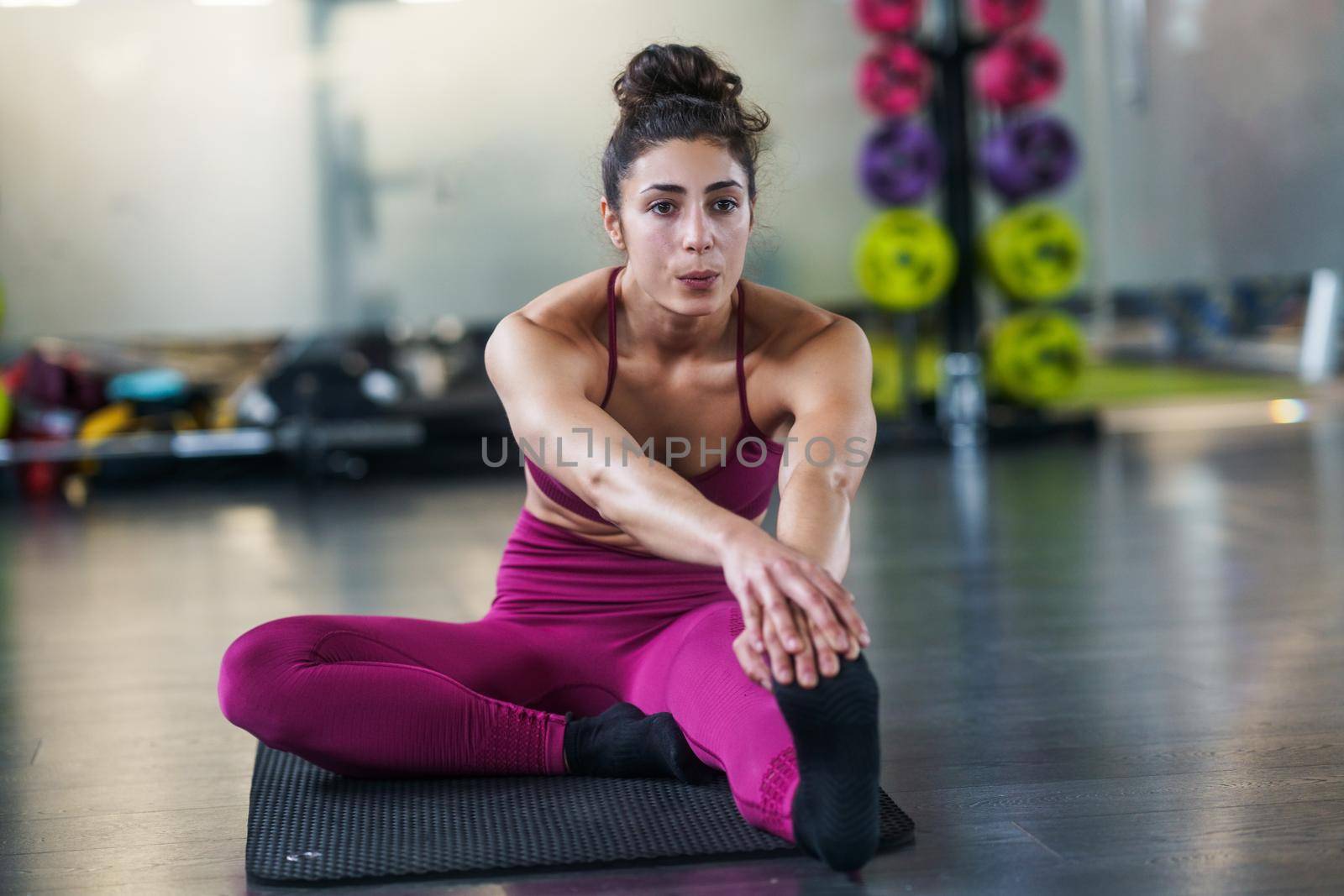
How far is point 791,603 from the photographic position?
1.28 m

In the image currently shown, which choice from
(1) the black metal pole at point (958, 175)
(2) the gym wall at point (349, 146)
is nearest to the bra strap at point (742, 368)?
(2) the gym wall at point (349, 146)

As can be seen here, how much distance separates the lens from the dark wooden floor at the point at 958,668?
1407mm

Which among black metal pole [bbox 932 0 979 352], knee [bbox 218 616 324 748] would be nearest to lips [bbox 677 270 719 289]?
knee [bbox 218 616 324 748]

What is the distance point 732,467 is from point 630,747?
1.13 feet

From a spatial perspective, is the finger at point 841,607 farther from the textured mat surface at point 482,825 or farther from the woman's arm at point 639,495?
the textured mat surface at point 482,825

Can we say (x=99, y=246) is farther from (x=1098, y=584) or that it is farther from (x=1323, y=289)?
(x=1323, y=289)

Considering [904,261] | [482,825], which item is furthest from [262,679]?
[904,261]

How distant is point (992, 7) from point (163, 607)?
11.3 ft

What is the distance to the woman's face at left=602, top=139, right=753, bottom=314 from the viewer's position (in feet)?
5.12

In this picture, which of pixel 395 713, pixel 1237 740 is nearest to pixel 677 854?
pixel 395 713

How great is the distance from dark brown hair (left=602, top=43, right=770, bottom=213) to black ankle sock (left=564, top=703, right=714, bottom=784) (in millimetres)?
570

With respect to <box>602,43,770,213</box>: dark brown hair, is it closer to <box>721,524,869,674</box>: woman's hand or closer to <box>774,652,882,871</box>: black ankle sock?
<box>721,524,869,674</box>: woman's hand

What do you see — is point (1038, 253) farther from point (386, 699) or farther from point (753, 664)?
point (753, 664)

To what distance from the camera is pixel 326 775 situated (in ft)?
5.68
